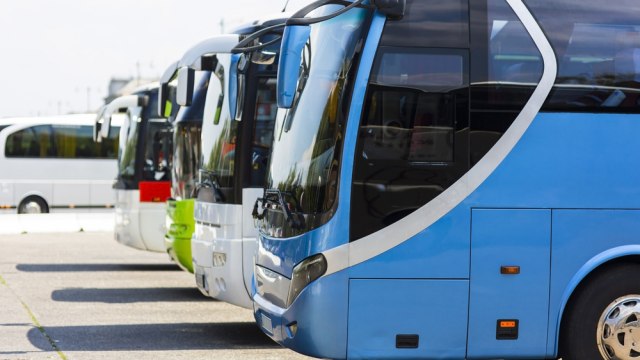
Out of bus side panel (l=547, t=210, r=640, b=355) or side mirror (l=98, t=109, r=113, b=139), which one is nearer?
bus side panel (l=547, t=210, r=640, b=355)

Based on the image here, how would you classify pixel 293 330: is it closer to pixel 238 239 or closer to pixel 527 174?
pixel 527 174

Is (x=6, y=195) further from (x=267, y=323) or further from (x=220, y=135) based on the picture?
(x=267, y=323)

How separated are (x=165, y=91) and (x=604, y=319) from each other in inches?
257

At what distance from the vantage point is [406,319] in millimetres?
7988

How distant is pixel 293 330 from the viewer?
805 centimetres

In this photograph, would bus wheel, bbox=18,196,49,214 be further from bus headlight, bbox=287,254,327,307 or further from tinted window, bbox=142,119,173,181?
bus headlight, bbox=287,254,327,307

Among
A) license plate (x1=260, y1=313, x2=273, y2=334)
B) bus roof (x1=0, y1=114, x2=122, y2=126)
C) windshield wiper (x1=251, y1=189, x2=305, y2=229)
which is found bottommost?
license plate (x1=260, y1=313, x2=273, y2=334)

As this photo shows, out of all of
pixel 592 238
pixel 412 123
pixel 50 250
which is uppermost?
pixel 412 123

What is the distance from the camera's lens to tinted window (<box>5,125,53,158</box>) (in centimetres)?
3603

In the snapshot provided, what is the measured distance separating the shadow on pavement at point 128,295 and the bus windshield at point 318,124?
6685mm

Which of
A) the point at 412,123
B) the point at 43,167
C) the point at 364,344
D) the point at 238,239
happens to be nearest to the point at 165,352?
the point at 238,239

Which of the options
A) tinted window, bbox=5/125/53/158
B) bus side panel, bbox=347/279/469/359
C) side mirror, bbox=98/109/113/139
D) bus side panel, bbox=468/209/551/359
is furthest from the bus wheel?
bus side panel, bbox=468/209/551/359

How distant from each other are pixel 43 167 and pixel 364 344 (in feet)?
97.6

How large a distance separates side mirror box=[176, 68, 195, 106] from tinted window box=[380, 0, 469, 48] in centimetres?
331
